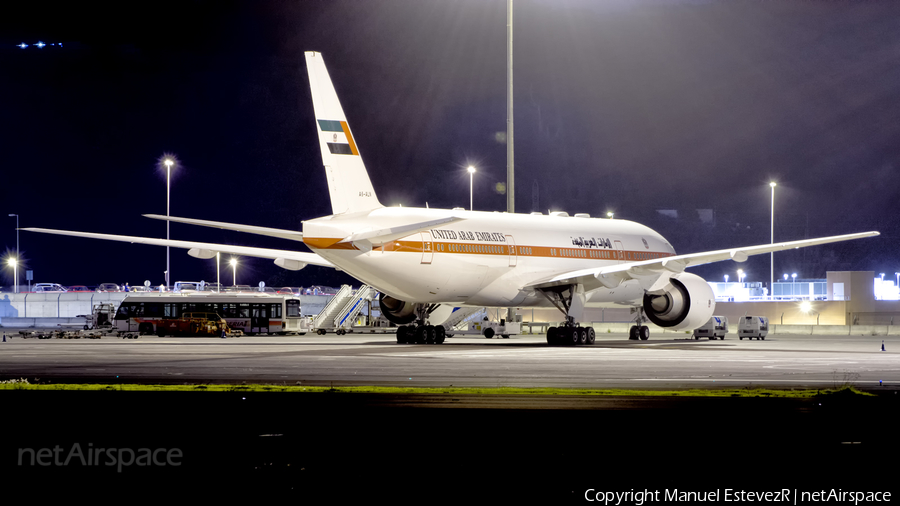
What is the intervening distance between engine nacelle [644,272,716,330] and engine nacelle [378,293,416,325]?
361 inches

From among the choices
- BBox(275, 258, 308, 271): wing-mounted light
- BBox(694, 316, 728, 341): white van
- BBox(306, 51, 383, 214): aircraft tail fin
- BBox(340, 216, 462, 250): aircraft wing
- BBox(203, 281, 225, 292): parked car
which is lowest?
BBox(694, 316, 728, 341): white van

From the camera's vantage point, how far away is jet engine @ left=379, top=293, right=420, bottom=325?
36.8 metres

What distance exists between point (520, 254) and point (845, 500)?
2922 cm

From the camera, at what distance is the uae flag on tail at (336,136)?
31.0 metres

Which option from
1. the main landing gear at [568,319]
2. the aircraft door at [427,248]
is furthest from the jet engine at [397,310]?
the main landing gear at [568,319]

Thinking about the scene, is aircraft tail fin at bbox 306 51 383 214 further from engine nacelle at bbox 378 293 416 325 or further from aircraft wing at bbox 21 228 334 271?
engine nacelle at bbox 378 293 416 325

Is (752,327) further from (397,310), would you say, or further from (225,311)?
(225,311)

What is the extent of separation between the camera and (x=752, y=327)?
1843 inches

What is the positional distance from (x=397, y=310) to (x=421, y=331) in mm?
1437

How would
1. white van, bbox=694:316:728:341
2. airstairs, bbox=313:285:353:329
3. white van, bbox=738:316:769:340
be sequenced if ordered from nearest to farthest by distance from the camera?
white van, bbox=694:316:728:341 → white van, bbox=738:316:769:340 → airstairs, bbox=313:285:353:329

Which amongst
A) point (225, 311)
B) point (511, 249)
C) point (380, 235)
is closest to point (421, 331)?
point (511, 249)

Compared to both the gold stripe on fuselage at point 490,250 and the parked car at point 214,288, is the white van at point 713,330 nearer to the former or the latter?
the gold stripe on fuselage at point 490,250

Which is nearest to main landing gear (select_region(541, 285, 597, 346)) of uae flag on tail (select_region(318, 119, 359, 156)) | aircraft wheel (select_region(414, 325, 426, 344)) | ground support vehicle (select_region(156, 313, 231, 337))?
aircraft wheel (select_region(414, 325, 426, 344))

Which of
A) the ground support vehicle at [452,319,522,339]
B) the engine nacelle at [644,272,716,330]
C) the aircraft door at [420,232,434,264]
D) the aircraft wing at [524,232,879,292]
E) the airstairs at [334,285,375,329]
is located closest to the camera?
the aircraft door at [420,232,434,264]
